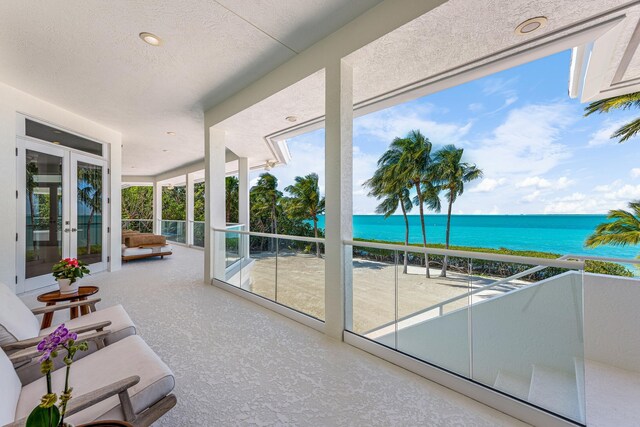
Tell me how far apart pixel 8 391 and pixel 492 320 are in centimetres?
273

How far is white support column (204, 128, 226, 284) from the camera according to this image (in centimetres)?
492

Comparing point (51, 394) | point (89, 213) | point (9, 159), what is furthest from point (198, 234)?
point (51, 394)

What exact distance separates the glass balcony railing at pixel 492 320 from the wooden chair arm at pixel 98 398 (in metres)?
2.04

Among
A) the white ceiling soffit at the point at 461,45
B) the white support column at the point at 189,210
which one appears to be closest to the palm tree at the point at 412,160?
the white support column at the point at 189,210

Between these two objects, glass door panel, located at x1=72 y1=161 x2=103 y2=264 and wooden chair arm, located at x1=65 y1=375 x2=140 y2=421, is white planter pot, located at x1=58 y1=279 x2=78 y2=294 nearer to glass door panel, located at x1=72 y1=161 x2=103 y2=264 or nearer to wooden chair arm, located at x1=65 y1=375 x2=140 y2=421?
wooden chair arm, located at x1=65 y1=375 x2=140 y2=421

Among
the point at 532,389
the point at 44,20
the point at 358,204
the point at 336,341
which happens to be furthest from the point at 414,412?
the point at 358,204

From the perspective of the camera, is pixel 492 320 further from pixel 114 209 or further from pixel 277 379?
pixel 114 209

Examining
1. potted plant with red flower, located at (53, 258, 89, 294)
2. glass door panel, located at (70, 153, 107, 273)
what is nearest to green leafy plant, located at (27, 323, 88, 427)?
potted plant with red flower, located at (53, 258, 89, 294)

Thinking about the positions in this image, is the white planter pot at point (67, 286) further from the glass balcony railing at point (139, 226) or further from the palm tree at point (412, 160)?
the palm tree at point (412, 160)

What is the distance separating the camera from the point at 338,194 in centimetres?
287

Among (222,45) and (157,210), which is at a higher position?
(222,45)

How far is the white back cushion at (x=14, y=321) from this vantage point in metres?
1.70

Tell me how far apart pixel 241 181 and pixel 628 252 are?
20286mm

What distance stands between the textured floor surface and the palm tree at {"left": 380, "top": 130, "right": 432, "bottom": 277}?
629 inches
